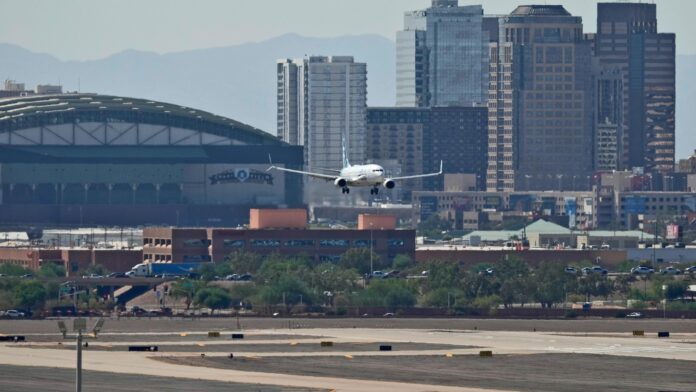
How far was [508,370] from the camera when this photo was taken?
160125mm

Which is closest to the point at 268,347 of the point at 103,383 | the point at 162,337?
the point at 162,337

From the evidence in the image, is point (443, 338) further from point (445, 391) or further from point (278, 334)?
point (445, 391)

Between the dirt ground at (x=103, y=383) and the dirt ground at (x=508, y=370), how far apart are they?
1019 cm

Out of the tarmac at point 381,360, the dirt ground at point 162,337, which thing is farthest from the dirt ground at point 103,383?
the dirt ground at point 162,337

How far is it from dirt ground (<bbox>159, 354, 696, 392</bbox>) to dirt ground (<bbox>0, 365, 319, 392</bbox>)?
1019cm

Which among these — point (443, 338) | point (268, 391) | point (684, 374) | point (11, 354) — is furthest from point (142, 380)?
point (443, 338)

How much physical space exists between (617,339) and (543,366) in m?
30.7

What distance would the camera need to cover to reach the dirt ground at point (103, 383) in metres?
144

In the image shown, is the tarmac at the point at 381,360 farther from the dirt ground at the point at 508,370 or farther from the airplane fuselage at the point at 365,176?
the airplane fuselage at the point at 365,176

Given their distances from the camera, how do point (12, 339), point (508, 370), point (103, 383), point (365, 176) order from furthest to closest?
point (365, 176) → point (12, 339) → point (508, 370) → point (103, 383)

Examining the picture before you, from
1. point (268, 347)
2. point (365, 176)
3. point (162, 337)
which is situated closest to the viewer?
point (268, 347)

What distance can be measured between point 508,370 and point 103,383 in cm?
2794

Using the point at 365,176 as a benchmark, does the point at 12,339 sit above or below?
below

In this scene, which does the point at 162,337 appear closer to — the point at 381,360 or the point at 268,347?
the point at 268,347
